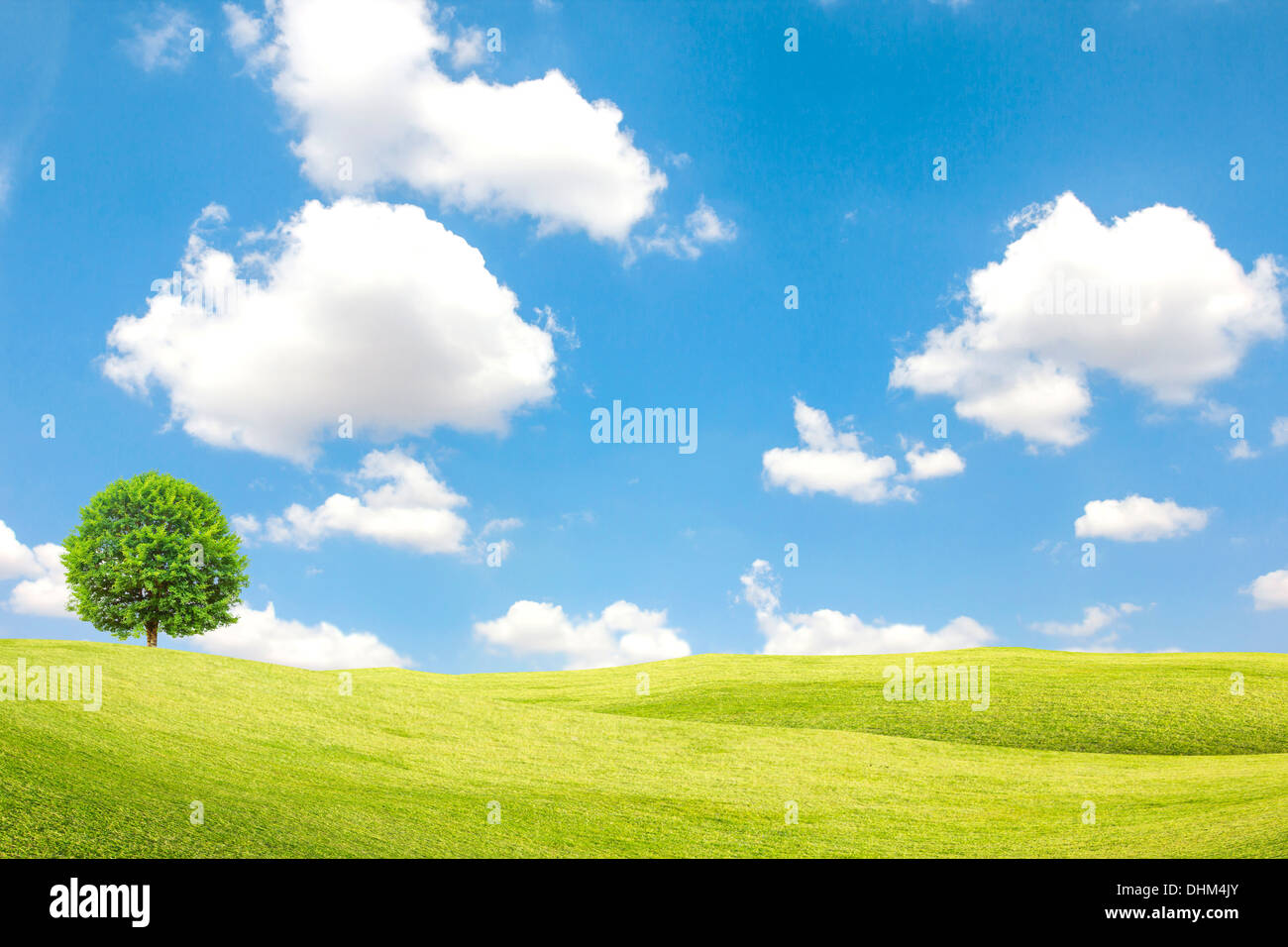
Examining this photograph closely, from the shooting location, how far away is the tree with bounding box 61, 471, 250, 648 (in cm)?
4900

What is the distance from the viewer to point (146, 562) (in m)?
49.1

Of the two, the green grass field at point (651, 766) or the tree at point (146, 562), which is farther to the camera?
the tree at point (146, 562)

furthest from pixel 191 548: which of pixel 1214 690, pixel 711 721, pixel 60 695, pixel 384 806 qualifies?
pixel 1214 690

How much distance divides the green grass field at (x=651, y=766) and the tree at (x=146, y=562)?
12109 millimetres

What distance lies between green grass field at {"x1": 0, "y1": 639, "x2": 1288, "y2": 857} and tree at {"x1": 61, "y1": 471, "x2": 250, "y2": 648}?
39.7 feet

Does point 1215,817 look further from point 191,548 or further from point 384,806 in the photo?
point 191,548

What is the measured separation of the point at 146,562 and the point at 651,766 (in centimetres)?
3708

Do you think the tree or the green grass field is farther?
the tree

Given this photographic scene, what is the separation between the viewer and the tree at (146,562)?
1929 inches
